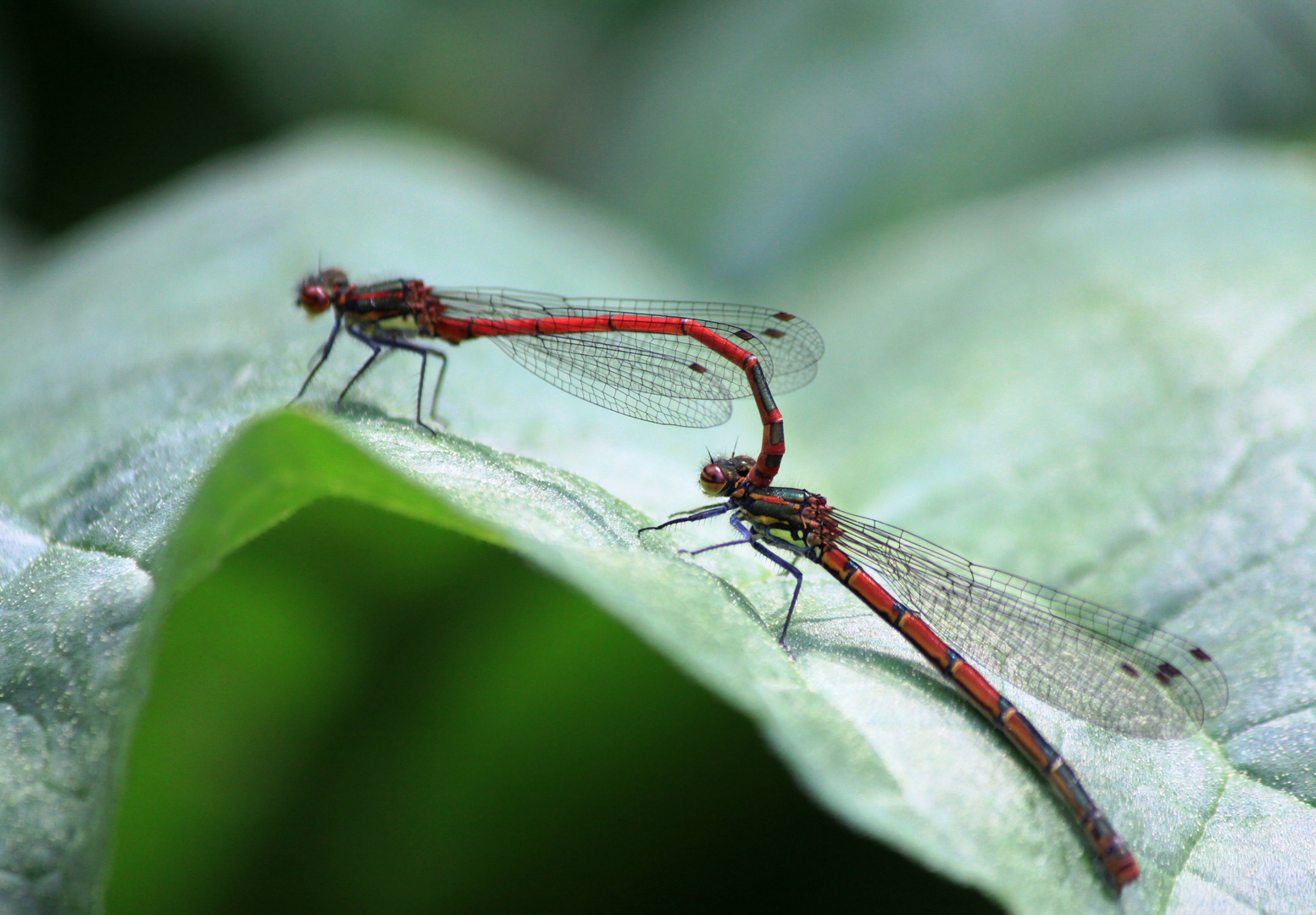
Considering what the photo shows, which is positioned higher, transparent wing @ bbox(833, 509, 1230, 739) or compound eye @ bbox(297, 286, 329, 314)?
compound eye @ bbox(297, 286, 329, 314)

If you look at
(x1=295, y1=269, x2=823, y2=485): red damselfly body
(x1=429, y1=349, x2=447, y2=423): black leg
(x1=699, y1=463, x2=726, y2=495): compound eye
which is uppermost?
(x1=295, y1=269, x2=823, y2=485): red damselfly body

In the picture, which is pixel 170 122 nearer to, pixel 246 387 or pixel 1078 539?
pixel 246 387

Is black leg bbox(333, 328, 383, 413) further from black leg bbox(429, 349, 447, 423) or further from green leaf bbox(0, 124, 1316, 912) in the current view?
black leg bbox(429, 349, 447, 423)

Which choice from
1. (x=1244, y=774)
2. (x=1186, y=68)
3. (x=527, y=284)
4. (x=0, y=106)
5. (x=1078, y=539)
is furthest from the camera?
(x=0, y=106)

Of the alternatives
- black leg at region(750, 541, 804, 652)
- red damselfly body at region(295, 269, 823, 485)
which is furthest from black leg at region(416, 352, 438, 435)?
black leg at region(750, 541, 804, 652)

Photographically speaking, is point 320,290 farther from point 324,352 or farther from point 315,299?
point 324,352

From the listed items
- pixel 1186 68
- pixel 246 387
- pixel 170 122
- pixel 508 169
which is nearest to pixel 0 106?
pixel 170 122
